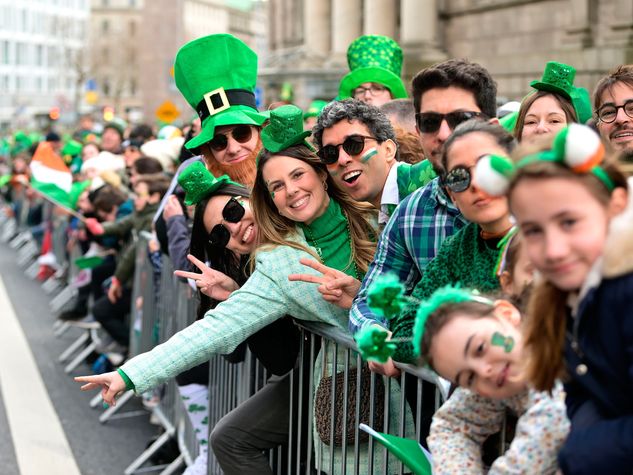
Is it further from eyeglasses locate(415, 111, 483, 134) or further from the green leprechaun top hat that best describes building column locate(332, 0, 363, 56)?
eyeglasses locate(415, 111, 483, 134)

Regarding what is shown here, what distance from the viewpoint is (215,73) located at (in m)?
6.16

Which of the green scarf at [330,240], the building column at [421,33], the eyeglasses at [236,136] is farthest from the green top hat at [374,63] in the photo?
the building column at [421,33]

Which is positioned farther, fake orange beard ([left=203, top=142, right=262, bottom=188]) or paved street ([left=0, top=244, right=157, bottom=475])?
paved street ([left=0, top=244, right=157, bottom=475])

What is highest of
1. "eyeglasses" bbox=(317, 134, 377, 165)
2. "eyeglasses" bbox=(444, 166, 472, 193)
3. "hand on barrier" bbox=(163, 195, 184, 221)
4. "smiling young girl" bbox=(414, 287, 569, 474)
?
"eyeglasses" bbox=(317, 134, 377, 165)

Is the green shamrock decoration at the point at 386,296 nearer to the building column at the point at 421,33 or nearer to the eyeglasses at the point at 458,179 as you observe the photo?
the eyeglasses at the point at 458,179

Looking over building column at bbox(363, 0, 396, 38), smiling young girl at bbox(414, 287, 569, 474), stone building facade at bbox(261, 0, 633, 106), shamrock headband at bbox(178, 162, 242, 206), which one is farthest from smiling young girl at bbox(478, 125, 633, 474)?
building column at bbox(363, 0, 396, 38)

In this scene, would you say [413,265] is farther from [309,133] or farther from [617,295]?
[617,295]

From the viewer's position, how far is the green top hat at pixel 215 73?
6094 millimetres

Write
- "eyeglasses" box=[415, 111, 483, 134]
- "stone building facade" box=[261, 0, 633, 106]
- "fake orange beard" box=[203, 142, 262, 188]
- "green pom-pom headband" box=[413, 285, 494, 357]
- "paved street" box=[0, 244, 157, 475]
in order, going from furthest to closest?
"stone building facade" box=[261, 0, 633, 106]
"paved street" box=[0, 244, 157, 475]
"fake orange beard" box=[203, 142, 262, 188]
"eyeglasses" box=[415, 111, 483, 134]
"green pom-pom headband" box=[413, 285, 494, 357]

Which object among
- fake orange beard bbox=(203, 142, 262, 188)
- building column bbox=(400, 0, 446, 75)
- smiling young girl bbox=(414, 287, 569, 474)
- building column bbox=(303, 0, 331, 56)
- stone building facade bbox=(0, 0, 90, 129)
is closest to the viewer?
smiling young girl bbox=(414, 287, 569, 474)

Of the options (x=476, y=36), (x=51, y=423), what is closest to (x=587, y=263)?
(x=51, y=423)

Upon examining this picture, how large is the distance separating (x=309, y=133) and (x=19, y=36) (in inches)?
4916

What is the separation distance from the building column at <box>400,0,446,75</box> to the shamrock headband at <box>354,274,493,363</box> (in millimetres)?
21459

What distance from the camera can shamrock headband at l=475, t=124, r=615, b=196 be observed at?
245cm
